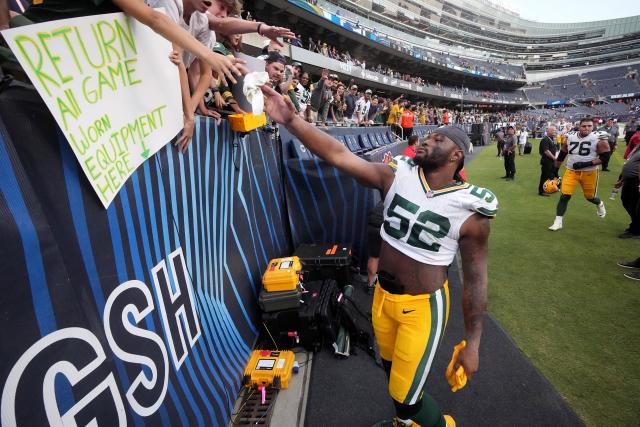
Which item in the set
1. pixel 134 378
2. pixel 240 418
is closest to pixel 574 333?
pixel 240 418

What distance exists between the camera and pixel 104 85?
1423mm

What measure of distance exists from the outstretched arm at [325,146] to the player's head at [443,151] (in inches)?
11.2

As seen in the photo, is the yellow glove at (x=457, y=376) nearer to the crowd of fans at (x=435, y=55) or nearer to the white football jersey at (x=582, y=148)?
the white football jersey at (x=582, y=148)

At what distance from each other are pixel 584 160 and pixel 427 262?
6.33m

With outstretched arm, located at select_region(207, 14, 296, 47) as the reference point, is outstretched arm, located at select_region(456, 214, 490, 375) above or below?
below

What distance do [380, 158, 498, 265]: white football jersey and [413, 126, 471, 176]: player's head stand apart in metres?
0.10

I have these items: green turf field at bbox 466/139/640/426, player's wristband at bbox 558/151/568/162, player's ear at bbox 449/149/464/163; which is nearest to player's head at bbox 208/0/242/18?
player's ear at bbox 449/149/464/163

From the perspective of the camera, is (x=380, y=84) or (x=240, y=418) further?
(x=380, y=84)

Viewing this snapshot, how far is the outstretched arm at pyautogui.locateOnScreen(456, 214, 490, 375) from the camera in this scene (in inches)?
77.7

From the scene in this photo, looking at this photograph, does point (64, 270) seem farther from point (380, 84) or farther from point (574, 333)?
point (380, 84)

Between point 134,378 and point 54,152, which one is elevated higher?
point 54,152

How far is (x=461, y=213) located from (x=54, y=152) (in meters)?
2.14

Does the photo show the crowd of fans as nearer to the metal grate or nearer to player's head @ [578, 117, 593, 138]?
player's head @ [578, 117, 593, 138]

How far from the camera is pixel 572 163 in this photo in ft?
20.8
